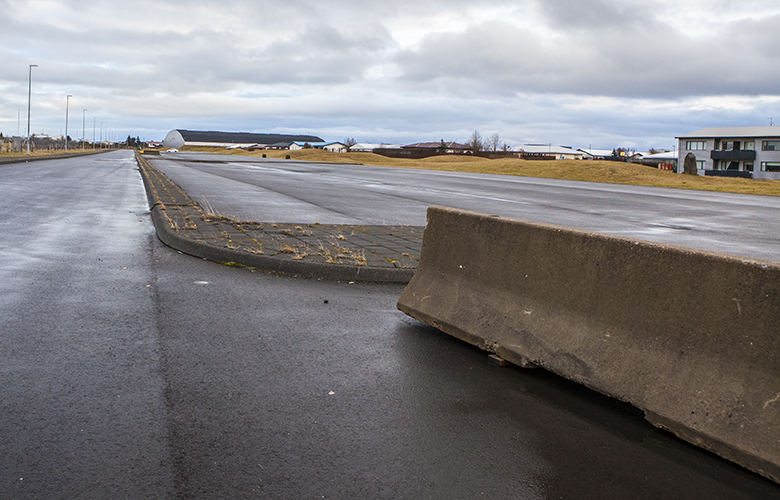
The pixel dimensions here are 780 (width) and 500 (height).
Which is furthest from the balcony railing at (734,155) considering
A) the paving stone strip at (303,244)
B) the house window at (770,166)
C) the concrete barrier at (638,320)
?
the concrete barrier at (638,320)

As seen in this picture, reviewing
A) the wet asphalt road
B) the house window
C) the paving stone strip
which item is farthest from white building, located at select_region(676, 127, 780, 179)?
the wet asphalt road

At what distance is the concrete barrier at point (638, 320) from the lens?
136 inches

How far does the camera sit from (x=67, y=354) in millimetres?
4762

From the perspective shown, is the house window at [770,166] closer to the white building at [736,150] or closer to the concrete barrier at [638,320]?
the white building at [736,150]

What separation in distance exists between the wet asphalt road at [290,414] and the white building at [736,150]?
84636mm

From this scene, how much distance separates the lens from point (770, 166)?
273 feet

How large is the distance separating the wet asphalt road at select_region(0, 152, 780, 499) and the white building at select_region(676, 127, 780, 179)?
278 feet

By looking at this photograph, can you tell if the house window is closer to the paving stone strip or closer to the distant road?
the distant road

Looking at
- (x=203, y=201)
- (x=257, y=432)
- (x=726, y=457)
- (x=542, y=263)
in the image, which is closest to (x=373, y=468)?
(x=257, y=432)

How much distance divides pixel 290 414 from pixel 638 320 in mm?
2171

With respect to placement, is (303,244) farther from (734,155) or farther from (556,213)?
(734,155)

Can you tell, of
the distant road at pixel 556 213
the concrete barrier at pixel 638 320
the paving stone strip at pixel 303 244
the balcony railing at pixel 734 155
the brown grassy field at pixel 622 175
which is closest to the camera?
the concrete barrier at pixel 638 320

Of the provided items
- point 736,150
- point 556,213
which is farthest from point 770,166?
point 556,213

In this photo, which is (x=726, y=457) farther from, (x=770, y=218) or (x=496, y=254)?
(x=770, y=218)
